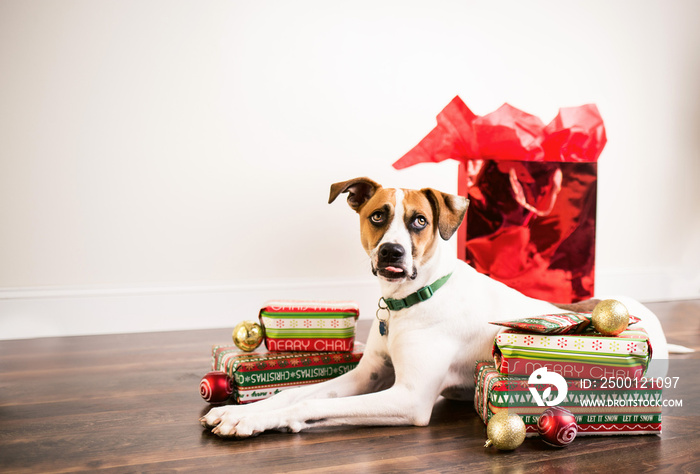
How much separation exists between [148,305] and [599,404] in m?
2.26

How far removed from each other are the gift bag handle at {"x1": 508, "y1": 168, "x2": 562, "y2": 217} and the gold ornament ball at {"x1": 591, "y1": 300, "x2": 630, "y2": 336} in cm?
103

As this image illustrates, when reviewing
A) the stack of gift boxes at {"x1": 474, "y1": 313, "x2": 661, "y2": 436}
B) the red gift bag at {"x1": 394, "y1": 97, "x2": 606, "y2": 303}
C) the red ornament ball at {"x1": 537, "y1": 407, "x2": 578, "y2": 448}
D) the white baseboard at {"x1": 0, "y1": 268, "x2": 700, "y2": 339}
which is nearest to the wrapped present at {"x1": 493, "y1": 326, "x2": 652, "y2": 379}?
the stack of gift boxes at {"x1": 474, "y1": 313, "x2": 661, "y2": 436}

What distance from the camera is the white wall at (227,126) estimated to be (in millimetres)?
2928

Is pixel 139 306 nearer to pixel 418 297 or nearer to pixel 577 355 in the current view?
pixel 418 297

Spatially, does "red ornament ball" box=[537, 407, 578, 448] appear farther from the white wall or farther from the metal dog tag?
the white wall

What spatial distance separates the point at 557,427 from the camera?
152cm

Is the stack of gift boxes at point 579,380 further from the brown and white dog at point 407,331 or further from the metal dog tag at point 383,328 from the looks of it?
the metal dog tag at point 383,328

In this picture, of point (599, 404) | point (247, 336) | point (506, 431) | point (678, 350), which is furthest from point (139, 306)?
point (678, 350)

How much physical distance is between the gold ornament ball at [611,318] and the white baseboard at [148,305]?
1.87 meters

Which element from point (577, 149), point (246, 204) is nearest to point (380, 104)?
point (246, 204)

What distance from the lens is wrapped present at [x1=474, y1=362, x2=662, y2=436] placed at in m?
1.63

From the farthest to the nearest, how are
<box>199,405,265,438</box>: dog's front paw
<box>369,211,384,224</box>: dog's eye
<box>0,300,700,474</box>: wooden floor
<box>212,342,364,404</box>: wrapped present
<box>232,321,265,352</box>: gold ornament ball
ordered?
<box>232,321,265,352</box>: gold ornament ball
<box>212,342,364,404</box>: wrapped present
<box>369,211,384,224</box>: dog's eye
<box>199,405,265,438</box>: dog's front paw
<box>0,300,700,474</box>: wooden floor

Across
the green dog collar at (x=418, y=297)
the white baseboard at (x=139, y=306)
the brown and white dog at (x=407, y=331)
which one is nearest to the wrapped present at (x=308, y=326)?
the brown and white dog at (x=407, y=331)

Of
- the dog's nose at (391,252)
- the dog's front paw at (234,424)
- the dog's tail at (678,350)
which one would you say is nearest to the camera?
the dog's front paw at (234,424)
